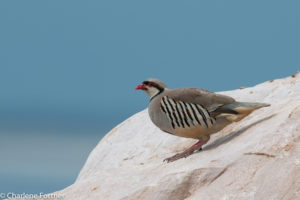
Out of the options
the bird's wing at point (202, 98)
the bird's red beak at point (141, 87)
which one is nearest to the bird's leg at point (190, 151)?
the bird's wing at point (202, 98)

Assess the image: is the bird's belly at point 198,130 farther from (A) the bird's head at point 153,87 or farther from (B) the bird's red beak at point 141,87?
(B) the bird's red beak at point 141,87

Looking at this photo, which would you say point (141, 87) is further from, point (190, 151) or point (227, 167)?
point (227, 167)

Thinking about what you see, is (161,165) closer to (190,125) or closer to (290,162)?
(190,125)

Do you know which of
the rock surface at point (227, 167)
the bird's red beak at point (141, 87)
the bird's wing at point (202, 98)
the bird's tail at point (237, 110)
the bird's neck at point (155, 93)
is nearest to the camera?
the rock surface at point (227, 167)

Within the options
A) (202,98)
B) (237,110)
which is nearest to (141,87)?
(202,98)

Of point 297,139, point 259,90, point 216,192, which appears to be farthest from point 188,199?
point 259,90

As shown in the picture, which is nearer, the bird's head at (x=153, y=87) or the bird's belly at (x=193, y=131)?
the bird's belly at (x=193, y=131)
